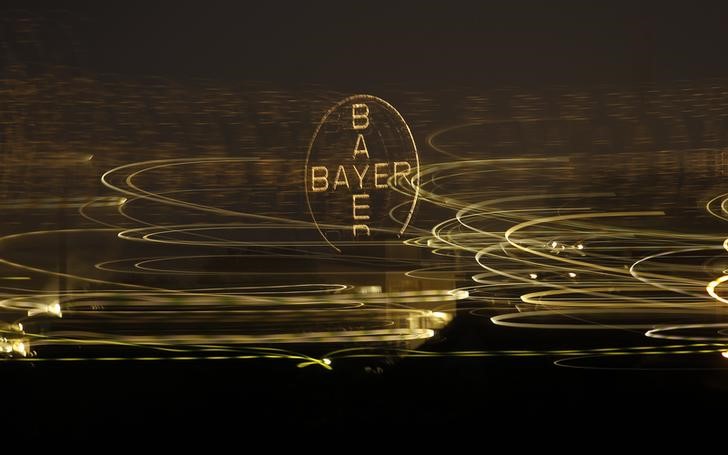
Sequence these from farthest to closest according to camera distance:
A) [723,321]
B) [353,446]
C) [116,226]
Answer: [116,226], [723,321], [353,446]

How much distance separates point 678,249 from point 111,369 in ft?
7.00

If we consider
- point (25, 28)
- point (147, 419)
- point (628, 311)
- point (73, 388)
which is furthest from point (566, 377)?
point (25, 28)

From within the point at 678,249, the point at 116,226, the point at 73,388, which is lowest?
the point at 73,388

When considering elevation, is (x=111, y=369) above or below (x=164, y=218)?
below

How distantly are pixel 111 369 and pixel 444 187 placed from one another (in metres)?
1.41

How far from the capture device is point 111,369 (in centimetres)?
315

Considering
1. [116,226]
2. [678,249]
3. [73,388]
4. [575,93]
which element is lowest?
[73,388]

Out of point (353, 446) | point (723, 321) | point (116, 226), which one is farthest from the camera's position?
point (116, 226)

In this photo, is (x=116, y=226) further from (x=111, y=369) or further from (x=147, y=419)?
(x=147, y=419)

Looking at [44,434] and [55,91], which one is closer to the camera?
[44,434]

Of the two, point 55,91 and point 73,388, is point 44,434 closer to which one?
point 73,388

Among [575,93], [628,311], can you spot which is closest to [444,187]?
[575,93]

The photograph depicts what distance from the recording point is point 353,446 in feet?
9.49

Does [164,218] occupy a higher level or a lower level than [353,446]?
higher
